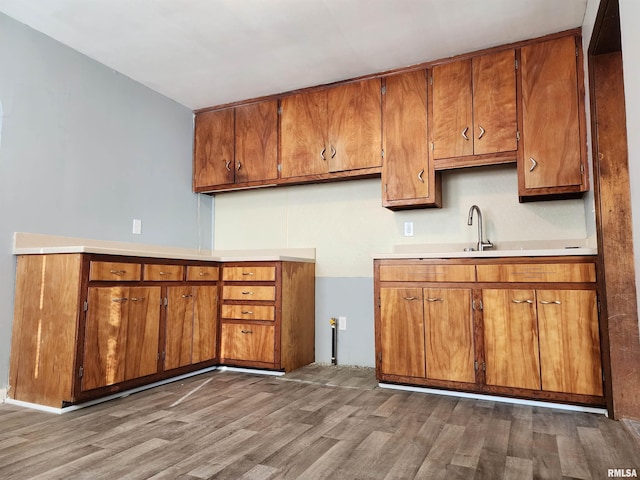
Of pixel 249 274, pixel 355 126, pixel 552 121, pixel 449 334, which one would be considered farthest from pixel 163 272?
pixel 552 121

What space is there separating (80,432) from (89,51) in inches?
96.0

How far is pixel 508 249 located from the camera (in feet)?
10.0

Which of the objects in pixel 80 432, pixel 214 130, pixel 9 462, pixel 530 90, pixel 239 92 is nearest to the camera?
pixel 9 462

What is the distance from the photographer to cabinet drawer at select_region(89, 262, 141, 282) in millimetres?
2443

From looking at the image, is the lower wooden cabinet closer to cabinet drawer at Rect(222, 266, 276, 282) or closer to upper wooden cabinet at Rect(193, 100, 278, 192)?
cabinet drawer at Rect(222, 266, 276, 282)

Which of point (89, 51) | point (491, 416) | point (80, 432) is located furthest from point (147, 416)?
point (89, 51)

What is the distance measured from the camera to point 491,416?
2.23 metres

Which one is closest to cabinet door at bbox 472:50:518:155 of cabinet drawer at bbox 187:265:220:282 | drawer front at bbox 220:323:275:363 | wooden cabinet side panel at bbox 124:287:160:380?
drawer front at bbox 220:323:275:363

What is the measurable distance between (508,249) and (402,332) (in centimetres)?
100

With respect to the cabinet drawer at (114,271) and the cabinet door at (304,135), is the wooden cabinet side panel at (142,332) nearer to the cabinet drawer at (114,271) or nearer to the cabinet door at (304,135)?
the cabinet drawer at (114,271)

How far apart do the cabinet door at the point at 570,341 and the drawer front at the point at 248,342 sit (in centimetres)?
181

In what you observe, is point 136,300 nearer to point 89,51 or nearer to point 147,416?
point 147,416

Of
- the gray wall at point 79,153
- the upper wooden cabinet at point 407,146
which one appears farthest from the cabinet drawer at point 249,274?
the upper wooden cabinet at point 407,146

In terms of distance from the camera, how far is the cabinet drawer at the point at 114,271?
2.44 metres
